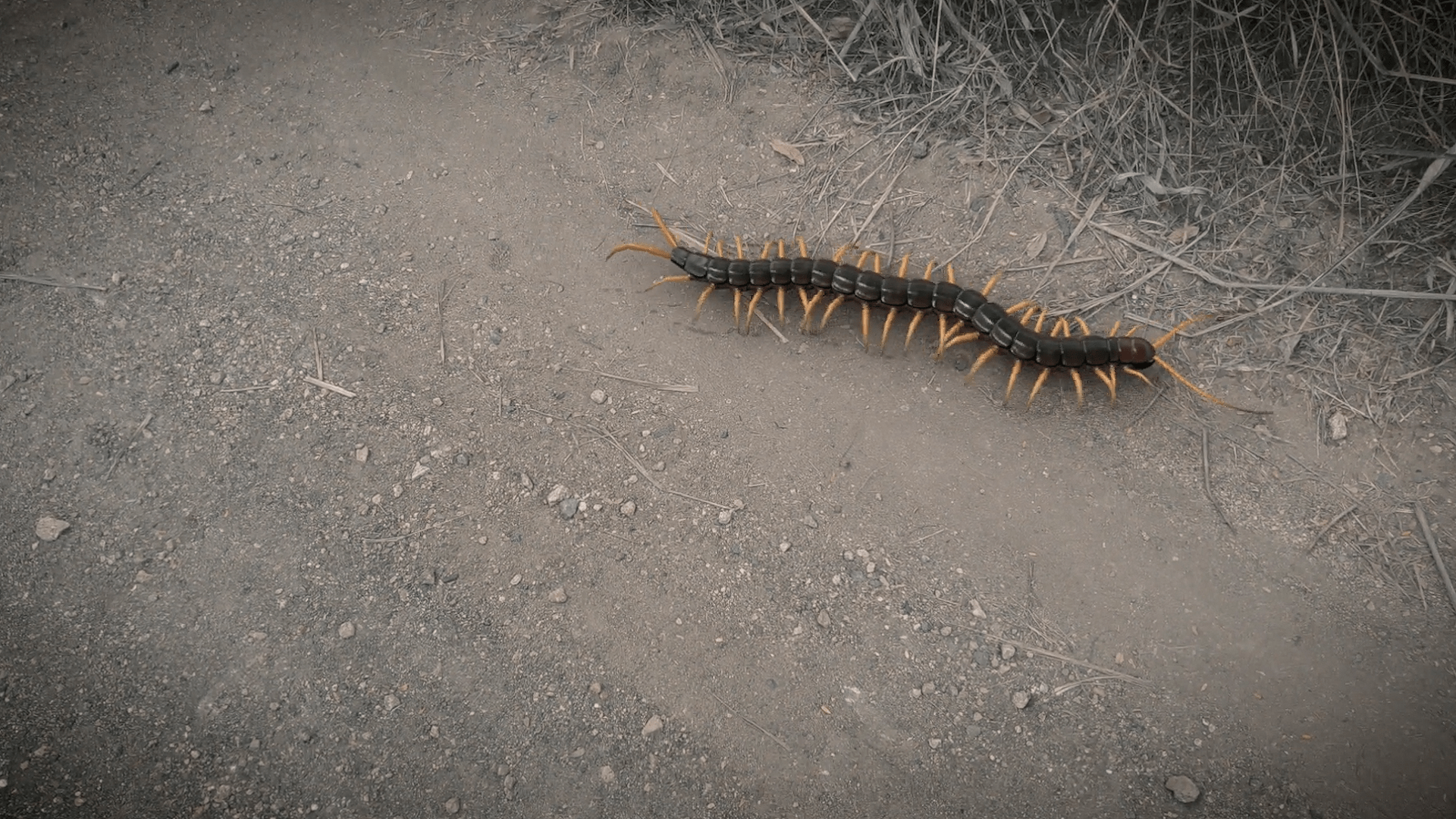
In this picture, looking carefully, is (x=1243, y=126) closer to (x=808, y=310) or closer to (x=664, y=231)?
(x=808, y=310)

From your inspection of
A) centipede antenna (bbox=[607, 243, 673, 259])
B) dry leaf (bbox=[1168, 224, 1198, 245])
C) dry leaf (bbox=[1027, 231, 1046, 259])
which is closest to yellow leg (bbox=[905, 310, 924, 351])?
dry leaf (bbox=[1027, 231, 1046, 259])

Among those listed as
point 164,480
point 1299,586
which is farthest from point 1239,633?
point 164,480

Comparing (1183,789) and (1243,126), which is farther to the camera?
(1243,126)

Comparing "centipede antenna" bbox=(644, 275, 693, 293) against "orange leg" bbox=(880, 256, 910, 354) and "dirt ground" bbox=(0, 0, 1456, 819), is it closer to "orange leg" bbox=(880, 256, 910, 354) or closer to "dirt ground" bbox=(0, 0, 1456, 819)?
"dirt ground" bbox=(0, 0, 1456, 819)

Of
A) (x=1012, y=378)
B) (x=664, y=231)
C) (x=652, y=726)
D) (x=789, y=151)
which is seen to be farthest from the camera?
(x=789, y=151)

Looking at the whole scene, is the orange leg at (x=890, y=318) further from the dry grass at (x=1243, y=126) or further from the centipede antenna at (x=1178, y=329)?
the centipede antenna at (x=1178, y=329)

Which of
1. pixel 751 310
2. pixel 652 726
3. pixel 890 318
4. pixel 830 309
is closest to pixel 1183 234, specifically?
pixel 890 318

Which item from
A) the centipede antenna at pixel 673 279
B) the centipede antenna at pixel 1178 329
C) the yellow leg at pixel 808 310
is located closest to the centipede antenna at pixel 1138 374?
the centipede antenna at pixel 1178 329
